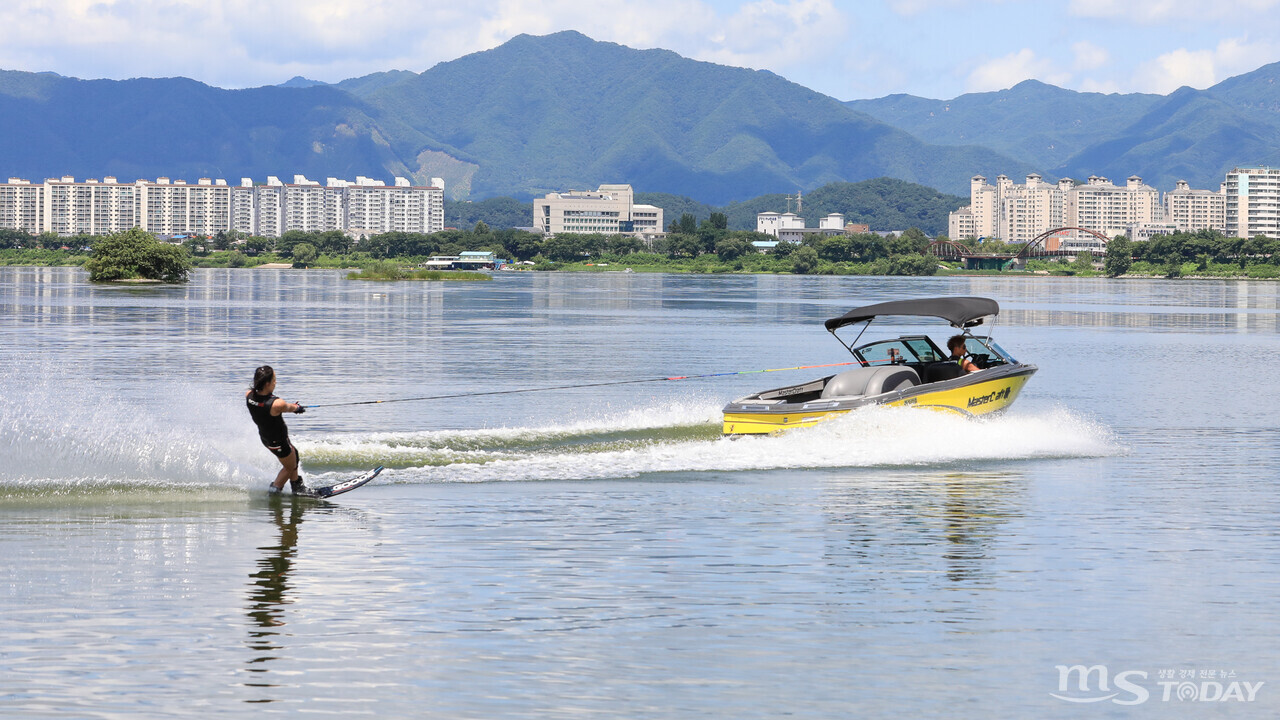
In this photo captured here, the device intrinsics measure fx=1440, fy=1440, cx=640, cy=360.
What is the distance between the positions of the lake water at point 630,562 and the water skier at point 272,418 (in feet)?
1.90

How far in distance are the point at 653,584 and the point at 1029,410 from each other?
20676 mm

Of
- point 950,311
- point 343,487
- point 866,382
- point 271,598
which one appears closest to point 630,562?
point 271,598

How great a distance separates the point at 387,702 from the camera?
9984 mm

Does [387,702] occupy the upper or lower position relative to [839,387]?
lower

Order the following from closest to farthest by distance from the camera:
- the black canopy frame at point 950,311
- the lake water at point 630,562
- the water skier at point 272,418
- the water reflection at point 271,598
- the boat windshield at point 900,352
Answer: the lake water at point 630,562, the water reflection at point 271,598, the water skier at point 272,418, the boat windshield at point 900,352, the black canopy frame at point 950,311

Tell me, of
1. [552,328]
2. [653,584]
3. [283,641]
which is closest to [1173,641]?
[653,584]

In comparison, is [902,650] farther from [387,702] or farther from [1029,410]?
[1029,410]

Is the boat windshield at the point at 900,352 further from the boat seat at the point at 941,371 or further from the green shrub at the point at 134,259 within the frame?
the green shrub at the point at 134,259

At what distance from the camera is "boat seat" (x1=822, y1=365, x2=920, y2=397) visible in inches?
934

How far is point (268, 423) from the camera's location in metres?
17.7

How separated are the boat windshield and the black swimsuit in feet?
37.4

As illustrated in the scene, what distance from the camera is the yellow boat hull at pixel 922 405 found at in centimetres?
2306

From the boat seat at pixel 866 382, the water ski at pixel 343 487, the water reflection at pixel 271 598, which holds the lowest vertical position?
the water reflection at pixel 271 598

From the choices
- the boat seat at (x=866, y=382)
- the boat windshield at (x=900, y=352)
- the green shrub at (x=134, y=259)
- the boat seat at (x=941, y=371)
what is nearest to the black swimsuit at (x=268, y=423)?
the boat seat at (x=866, y=382)
